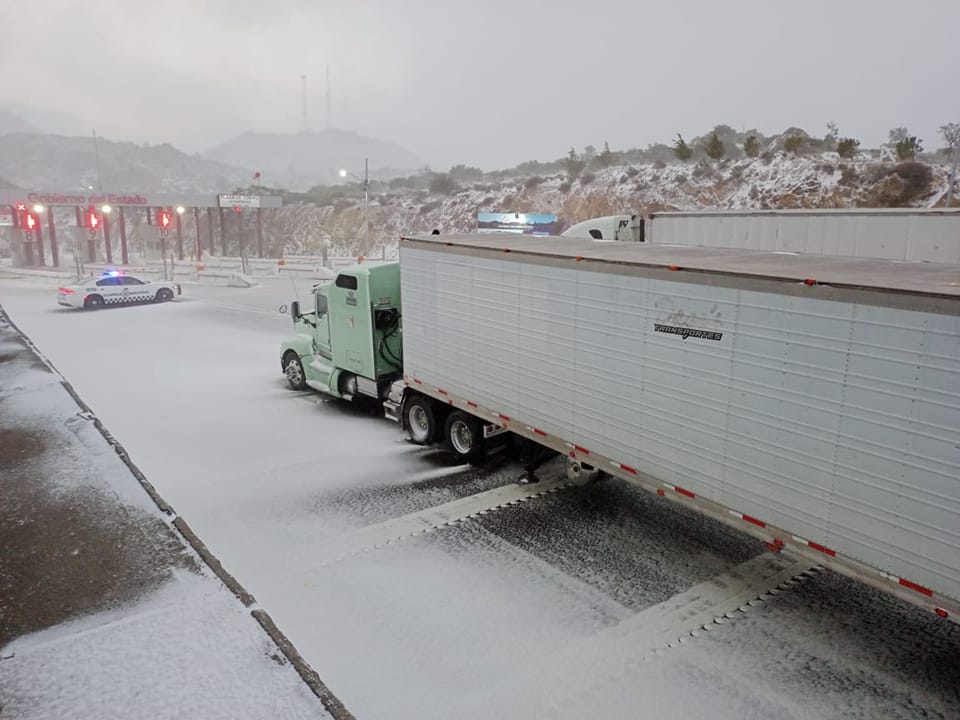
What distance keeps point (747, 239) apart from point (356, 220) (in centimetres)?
6701

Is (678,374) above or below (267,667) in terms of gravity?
above

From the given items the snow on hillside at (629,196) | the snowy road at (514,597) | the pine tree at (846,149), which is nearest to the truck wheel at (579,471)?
the snowy road at (514,597)

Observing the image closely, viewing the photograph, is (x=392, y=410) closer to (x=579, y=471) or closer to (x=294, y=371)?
(x=294, y=371)

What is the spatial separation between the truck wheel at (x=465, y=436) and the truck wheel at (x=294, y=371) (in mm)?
6074

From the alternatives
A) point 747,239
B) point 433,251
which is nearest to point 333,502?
point 433,251

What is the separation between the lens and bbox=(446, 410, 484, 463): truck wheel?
38.9ft

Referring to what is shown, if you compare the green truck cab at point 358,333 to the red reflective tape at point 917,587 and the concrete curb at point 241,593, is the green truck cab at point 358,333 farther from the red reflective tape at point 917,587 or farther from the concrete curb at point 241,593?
the red reflective tape at point 917,587

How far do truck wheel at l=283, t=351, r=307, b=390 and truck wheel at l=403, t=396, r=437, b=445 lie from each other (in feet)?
15.5

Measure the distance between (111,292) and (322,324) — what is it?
907 inches

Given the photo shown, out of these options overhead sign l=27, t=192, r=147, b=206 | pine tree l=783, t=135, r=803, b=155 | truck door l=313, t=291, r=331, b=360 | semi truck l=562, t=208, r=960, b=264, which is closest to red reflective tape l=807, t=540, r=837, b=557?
semi truck l=562, t=208, r=960, b=264

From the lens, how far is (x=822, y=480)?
6262mm

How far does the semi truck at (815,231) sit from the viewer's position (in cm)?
1218

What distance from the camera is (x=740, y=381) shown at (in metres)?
6.90

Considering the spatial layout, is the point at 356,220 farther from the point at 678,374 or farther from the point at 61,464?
the point at 678,374
